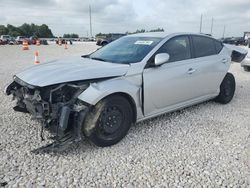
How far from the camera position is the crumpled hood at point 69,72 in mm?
3343

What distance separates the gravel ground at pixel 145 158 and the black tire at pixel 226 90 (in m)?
1.02

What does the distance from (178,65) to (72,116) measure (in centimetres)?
213

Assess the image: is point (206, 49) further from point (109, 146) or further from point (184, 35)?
point (109, 146)

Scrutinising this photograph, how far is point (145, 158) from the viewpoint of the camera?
3.35m

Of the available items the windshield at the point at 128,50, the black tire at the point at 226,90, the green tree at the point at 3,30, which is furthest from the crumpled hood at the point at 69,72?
the green tree at the point at 3,30

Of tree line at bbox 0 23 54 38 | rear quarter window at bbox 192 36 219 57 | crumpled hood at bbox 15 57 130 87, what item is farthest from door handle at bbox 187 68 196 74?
tree line at bbox 0 23 54 38

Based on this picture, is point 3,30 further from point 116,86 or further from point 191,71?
point 116,86

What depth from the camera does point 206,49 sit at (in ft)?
17.0

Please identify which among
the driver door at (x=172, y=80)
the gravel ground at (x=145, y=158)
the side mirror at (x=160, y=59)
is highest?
the side mirror at (x=160, y=59)

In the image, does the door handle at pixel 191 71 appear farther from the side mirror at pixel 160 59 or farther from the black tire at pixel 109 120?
the black tire at pixel 109 120

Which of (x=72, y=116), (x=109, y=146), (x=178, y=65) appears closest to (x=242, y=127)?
(x=178, y=65)

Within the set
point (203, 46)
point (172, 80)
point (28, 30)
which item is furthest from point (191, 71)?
point (28, 30)

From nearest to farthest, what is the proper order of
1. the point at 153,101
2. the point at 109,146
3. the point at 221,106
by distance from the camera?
the point at 109,146
the point at 153,101
the point at 221,106

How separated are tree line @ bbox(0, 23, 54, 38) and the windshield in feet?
281
